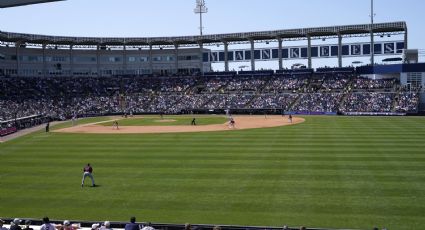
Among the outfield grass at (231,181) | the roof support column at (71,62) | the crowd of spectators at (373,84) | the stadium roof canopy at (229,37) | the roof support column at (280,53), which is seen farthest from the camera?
the roof support column at (71,62)

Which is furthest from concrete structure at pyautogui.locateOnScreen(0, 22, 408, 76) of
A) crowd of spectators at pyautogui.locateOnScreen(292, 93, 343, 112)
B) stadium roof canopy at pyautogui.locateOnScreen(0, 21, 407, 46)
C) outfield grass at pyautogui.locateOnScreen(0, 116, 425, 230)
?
outfield grass at pyautogui.locateOnScreen(0, 116, 425, 230)

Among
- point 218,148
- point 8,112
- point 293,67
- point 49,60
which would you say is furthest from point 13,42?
point 218,148

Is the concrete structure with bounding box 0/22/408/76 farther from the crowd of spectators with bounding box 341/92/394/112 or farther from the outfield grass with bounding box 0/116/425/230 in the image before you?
the outfield grass with bounding box 0/116/425/230

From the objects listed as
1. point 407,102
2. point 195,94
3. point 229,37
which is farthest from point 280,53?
point 407,102

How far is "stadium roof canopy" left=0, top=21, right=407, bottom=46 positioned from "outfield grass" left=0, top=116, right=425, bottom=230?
150 feet

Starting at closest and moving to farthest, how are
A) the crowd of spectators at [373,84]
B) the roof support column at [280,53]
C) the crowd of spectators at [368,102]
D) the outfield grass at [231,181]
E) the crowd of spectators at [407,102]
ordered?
the outfield grass at [231,181]
the crowd of spectators at [407,102]
the crowd of spectators at [368,102]
the crowd of spectators at [373,84]
the roof support column at [280,53]

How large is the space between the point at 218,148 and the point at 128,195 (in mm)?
14401

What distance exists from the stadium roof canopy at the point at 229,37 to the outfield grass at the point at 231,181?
150 ft

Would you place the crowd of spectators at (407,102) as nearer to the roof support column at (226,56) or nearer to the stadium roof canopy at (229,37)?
the stadium roof canopy at (229,37)

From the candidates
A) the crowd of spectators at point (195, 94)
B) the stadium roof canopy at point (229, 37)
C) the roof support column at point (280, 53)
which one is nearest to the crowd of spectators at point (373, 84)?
the crowd of spectators at point (195, 94)

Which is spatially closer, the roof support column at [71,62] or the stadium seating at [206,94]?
→ the stadium seating at [206,94]

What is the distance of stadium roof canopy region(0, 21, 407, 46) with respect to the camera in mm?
81062

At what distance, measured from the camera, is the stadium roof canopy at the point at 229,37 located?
81.1m

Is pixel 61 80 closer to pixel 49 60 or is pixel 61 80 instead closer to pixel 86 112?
pixel 49 60
